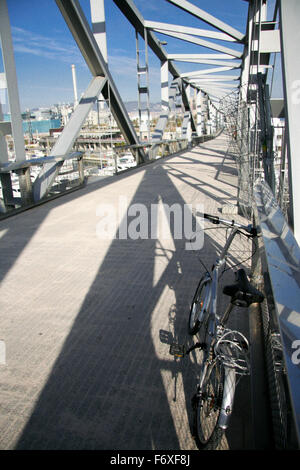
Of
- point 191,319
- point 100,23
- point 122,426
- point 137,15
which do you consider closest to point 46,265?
point 191,319

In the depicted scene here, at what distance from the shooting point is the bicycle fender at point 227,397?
61.5 inches

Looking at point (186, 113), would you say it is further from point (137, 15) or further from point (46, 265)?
point (46, 265)

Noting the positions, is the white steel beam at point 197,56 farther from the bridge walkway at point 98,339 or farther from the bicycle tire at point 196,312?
the bicycle tire at point 196,312

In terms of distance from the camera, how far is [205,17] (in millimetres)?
11445

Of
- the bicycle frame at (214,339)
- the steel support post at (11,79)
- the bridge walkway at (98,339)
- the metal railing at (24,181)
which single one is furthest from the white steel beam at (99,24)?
the bicycle frame at (214,339)

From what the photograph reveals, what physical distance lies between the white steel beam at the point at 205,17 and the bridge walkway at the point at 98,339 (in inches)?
352

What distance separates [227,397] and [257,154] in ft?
14.2

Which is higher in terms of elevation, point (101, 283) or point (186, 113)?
point (186, 113)

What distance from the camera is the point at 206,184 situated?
9.09 m

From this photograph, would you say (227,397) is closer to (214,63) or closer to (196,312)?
(196,312)

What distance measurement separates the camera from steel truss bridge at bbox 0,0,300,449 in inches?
51.7

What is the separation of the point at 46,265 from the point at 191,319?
210 cm

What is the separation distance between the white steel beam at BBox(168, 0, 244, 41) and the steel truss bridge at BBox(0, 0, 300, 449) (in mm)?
30

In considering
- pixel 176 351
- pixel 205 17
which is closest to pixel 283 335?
pixel 176 351
